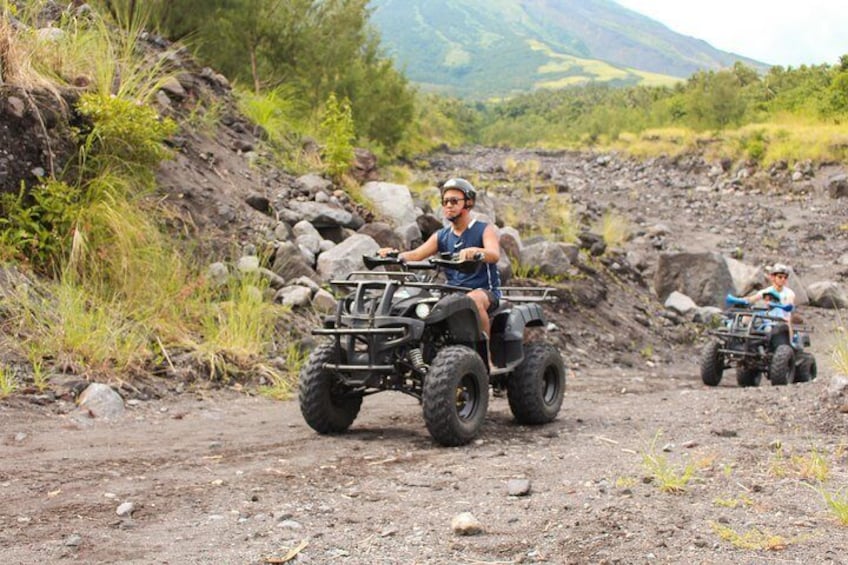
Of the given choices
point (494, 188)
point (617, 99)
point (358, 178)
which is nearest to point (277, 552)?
point (358, 178)

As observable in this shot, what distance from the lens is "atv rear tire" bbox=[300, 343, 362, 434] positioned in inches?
252

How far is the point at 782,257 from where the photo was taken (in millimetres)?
20109

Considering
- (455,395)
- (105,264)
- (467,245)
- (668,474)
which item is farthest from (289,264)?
(668,474)

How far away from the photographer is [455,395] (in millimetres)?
6051

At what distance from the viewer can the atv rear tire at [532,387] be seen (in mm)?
7078

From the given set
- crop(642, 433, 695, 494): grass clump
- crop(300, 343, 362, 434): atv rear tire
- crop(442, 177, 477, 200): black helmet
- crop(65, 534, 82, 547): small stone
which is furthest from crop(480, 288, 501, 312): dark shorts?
crop(65, 534, 82, 547): small stone

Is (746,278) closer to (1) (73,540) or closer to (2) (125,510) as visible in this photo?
(2) (125,510)

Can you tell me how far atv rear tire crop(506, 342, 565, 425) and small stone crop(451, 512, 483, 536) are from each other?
2978 millimetres

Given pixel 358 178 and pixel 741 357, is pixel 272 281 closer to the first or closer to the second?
pixel 358 178

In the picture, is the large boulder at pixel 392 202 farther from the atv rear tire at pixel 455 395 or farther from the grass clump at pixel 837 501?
the grass clump at pixel 837 501

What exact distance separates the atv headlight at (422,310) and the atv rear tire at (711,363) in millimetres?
6115

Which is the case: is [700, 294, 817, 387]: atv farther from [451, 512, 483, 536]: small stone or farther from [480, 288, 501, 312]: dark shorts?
[451, 512, 483, 536]: small stone

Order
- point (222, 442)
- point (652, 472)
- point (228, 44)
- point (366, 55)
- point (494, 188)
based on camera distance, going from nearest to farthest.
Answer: point (652, 472)
point (222, 442)
point (228, 44)
point (494, 188)
point (366, 55)

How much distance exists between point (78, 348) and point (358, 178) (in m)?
6.76
